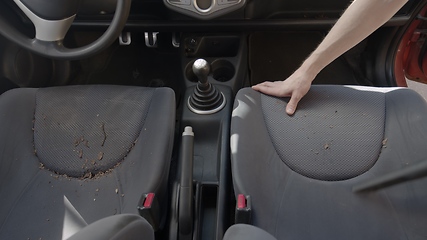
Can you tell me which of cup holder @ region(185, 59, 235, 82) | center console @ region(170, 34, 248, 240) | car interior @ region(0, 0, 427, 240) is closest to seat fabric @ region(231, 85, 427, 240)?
car interior @ region(0, 0, 427, 240)

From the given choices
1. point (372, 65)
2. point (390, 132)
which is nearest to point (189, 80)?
point (390, 132)

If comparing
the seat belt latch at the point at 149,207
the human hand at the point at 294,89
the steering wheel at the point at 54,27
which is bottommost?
the seat belt latch at the point at 149,207

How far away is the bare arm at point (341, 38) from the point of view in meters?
0.83

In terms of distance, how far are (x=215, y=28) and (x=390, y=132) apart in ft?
2.34

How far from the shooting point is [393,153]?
86cm

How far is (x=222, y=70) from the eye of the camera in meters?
1.34

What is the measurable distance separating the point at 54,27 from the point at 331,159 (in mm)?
792

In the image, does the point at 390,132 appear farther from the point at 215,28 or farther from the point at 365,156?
the point at 215,28

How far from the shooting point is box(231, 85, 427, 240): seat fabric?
79cm

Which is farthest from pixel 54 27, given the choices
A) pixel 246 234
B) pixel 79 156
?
pixel 246 234

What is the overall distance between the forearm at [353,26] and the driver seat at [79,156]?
0.41 m

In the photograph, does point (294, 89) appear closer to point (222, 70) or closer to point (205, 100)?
point (205, 100)

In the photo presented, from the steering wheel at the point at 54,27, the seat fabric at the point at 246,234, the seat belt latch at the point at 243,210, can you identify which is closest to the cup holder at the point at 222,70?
the steering wheel at the point at 54,27

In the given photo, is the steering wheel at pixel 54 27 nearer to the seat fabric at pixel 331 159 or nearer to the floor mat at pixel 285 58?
the seat fabric at pixel 331 159
